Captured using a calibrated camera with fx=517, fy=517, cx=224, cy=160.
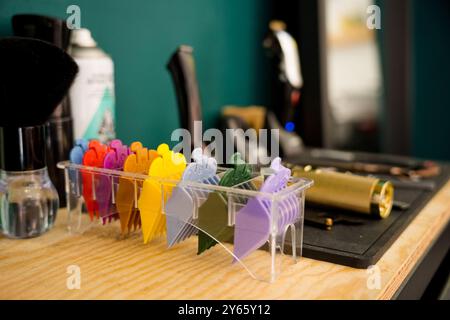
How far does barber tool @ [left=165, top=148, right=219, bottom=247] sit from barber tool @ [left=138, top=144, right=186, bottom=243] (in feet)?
0.05

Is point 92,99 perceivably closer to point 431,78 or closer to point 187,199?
point 187,199

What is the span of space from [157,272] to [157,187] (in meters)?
0.11

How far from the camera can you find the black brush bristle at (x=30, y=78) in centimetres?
61

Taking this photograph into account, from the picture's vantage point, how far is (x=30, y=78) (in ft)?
2.06

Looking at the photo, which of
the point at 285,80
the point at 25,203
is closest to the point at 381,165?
the point at 285,80

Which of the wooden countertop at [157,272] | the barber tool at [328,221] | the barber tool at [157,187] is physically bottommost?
the wooden countertop at [157,272]

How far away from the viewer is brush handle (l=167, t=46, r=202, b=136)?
3.11 ft

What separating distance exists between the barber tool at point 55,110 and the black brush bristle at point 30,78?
0.28 ft

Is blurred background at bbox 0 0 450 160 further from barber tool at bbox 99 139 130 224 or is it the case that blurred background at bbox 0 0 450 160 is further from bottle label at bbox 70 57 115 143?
barber tool at bbox 99 139 130 224

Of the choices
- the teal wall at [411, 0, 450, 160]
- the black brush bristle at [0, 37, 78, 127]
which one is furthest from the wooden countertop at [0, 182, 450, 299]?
the teal wall at [411, 0, 450, 160]

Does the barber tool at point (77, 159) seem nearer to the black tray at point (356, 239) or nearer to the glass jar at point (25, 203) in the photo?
the glass jar at point (25, 203)

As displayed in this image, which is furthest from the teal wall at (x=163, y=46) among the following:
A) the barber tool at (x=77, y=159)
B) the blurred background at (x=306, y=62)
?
the barber tool at (x=77, y=159)
